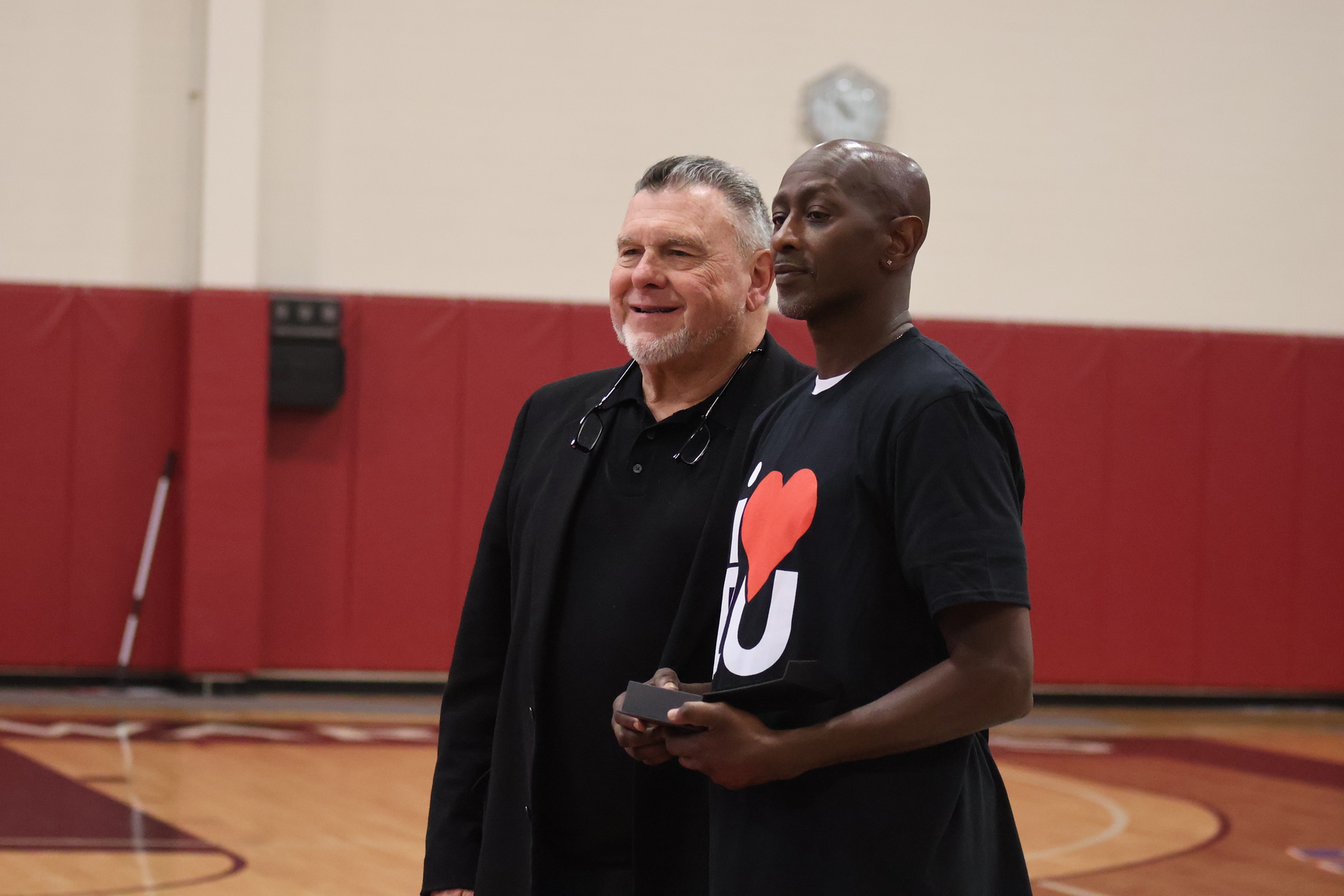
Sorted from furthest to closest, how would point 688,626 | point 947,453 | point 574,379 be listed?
point 574,379, point 688,626, point 947,453

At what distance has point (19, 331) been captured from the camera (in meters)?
7.55

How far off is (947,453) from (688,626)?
535 millimetres

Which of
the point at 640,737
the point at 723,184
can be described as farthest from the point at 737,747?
the point at 723,184

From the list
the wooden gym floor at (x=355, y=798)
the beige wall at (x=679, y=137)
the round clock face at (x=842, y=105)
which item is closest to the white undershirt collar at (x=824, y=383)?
the wooden gym floor at (x=355, y=798)

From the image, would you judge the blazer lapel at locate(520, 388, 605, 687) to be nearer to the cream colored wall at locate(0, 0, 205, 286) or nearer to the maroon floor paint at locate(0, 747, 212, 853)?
the maroon floor paint at locate(0, 747, 212, 853)

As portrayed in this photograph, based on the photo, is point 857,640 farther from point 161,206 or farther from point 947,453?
point 161,206

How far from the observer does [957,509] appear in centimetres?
133

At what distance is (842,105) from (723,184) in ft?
21.5

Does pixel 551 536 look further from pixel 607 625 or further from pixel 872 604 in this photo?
pixel 872 604

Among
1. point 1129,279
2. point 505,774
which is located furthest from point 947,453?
point 1129,279

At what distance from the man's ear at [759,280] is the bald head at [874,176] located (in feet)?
1.64

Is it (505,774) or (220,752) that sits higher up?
(505,774)

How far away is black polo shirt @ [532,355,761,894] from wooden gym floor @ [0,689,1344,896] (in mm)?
2378

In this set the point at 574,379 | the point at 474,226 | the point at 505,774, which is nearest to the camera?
the point at 505,774
